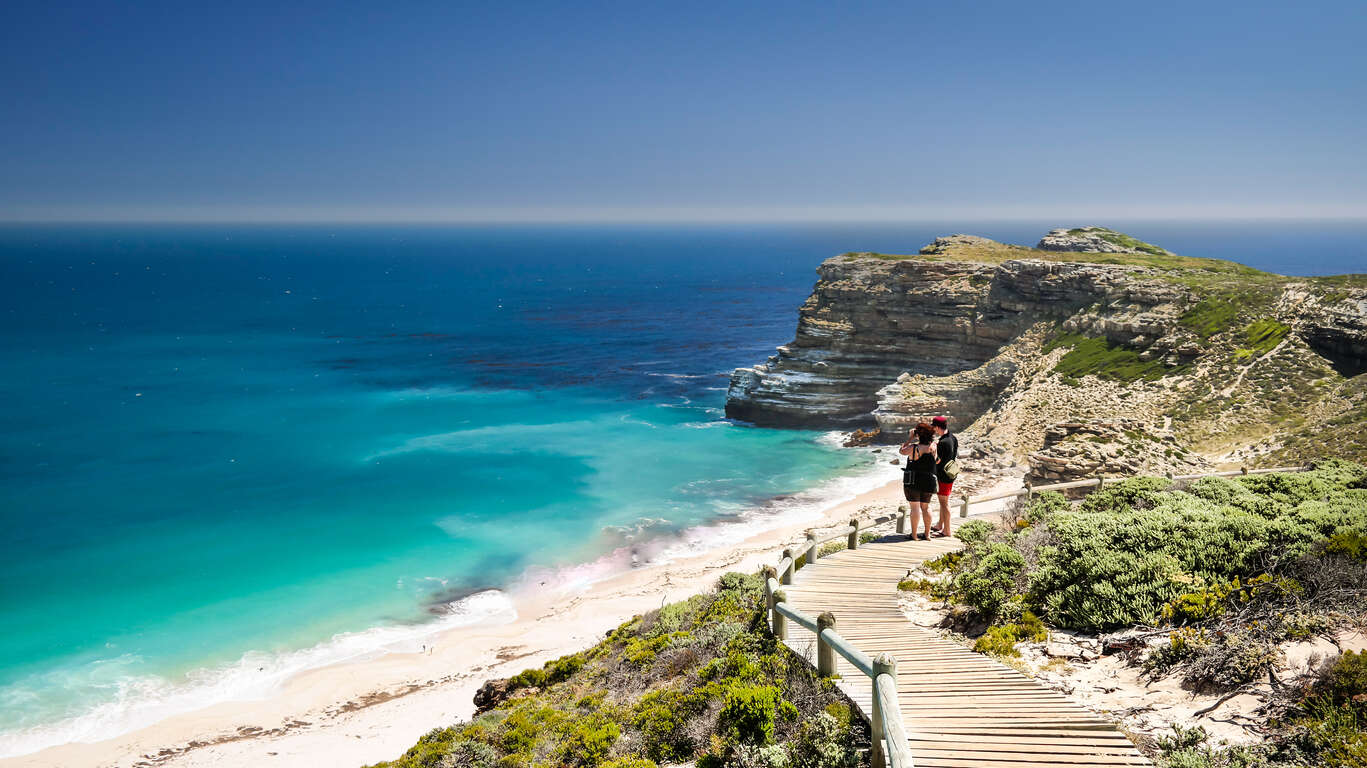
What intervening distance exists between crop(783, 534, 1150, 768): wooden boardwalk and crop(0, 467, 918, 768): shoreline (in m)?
13.9

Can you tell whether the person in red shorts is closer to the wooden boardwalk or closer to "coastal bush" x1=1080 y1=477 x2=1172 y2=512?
"coastal bush" x1=1080 y1=477 x2=1172 y2=512

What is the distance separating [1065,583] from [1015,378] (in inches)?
1531

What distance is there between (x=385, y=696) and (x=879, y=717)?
2017cm

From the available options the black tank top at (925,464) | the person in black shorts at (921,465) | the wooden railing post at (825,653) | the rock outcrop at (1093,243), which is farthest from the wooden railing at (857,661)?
the rock outcrop at (1093,243)

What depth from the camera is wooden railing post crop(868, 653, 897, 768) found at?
6.37 meters

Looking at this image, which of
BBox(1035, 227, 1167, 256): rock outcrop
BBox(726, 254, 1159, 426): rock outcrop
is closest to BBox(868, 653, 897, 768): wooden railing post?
BBox(726, 254, 1159, 426): rock outcrop

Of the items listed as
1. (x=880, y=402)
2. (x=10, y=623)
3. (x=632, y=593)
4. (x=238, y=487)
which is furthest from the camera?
(x=880, y=402)

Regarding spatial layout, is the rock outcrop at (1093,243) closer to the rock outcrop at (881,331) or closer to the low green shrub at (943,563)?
the rock outcrop at (881,331)

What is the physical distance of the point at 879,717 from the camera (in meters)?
6.55

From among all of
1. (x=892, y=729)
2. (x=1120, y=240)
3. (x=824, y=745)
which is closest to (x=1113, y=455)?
(x=824, y=745)

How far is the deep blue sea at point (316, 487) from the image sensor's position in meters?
25.7

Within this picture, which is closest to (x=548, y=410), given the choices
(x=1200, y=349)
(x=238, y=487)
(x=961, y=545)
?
(x=238, y=487)

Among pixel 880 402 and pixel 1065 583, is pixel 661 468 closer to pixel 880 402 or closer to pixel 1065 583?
pixel 880 402

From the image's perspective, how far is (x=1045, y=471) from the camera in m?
29.8
